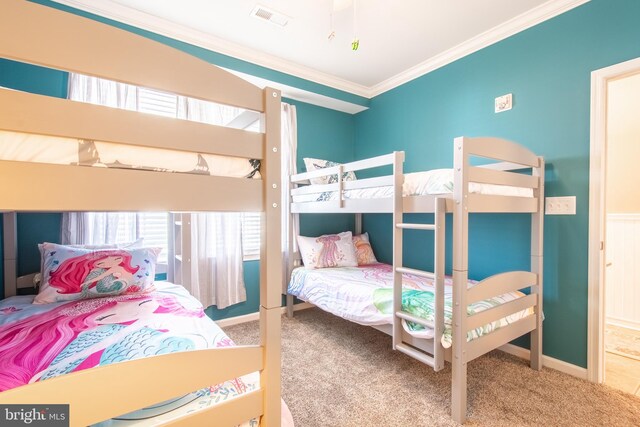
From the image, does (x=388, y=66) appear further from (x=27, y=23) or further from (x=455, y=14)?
(x=27, y=23)

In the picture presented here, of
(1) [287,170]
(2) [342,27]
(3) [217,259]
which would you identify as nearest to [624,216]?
(2) [342,27]

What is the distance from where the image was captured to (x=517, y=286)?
189cm

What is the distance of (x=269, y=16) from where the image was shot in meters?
2.24

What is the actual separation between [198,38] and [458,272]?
2.74m

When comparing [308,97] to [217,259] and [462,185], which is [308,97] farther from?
[462,185]

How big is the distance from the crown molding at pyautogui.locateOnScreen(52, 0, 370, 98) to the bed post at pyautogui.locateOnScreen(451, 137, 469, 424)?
6.85 ft

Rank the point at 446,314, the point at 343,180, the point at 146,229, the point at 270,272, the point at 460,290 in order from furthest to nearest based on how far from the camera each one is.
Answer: the point at 343,180 < the point at 146,229 < the point at 446,314 < the point at 460,290 < the point at 270,272

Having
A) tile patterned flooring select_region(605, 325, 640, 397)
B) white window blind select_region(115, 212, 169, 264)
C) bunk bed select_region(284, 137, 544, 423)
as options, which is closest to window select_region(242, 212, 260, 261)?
white window blind select_region(115, 212, 169, 264)

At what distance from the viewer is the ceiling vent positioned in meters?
2.16

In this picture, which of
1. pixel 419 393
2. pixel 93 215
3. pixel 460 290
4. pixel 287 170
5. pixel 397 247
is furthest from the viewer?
pixel 287 170

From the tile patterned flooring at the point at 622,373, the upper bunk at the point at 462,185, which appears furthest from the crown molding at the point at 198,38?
the tile patterned flooring at the point at 622,373

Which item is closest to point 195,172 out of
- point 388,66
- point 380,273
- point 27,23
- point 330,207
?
point 27,23

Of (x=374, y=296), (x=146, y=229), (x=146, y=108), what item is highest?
(x=146, y=108)

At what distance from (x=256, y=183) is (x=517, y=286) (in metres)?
1.88
